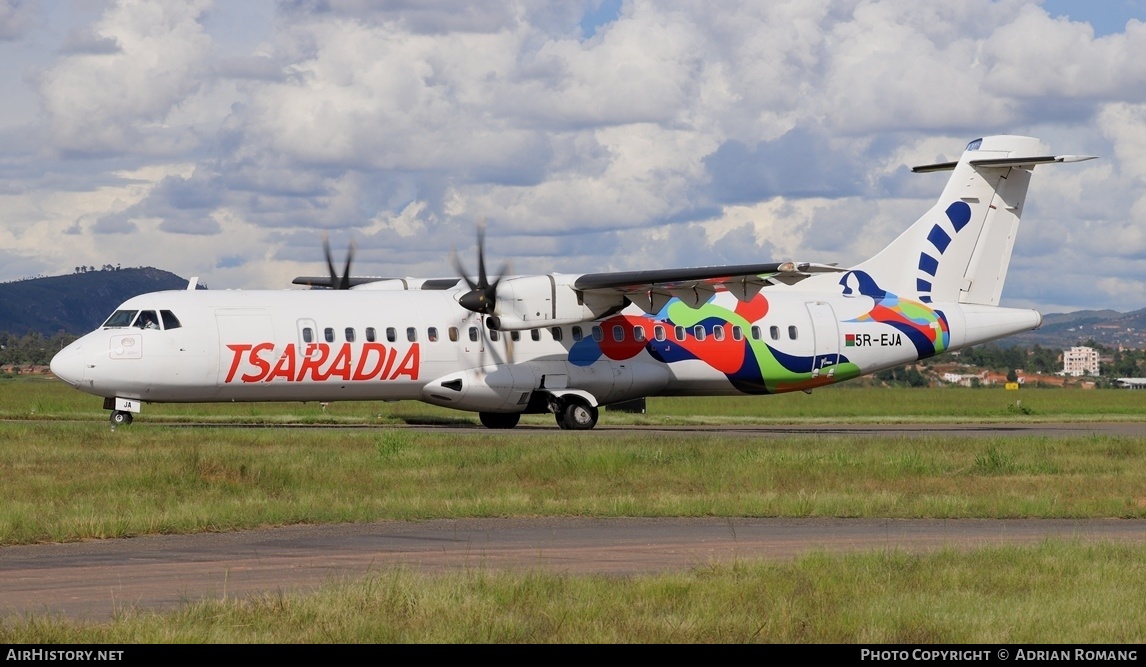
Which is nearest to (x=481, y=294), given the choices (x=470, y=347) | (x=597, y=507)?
(x=470, y=347)

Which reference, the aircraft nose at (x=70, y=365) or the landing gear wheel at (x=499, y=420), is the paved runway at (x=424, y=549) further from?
the landing gear wheel at (x=499, y=420)

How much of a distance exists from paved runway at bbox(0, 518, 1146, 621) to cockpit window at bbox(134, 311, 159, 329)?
14.7 m

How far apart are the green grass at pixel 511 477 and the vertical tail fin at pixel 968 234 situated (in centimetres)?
828

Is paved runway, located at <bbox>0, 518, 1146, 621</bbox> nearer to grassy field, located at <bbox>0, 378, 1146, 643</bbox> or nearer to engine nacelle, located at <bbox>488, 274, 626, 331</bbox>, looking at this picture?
grassy field, located at <bbox>0, 378, 1146, 643</bbox>

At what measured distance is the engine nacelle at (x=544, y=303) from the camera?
3362 cm

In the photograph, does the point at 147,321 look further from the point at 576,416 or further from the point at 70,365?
the point at 576,416

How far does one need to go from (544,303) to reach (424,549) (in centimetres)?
1802

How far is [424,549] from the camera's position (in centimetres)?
1616

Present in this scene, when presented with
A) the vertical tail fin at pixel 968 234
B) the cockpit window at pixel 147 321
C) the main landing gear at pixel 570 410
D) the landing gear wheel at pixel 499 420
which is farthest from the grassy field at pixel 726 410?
the vertical tail fin at pixel 968 234

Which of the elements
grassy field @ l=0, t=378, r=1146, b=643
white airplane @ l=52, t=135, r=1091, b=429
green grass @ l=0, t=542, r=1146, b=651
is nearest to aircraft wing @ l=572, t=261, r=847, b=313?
white airplane @ l=52, t=135, r=1091, b=429

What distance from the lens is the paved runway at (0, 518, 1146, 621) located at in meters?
13.0

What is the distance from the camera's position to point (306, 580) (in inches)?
533
